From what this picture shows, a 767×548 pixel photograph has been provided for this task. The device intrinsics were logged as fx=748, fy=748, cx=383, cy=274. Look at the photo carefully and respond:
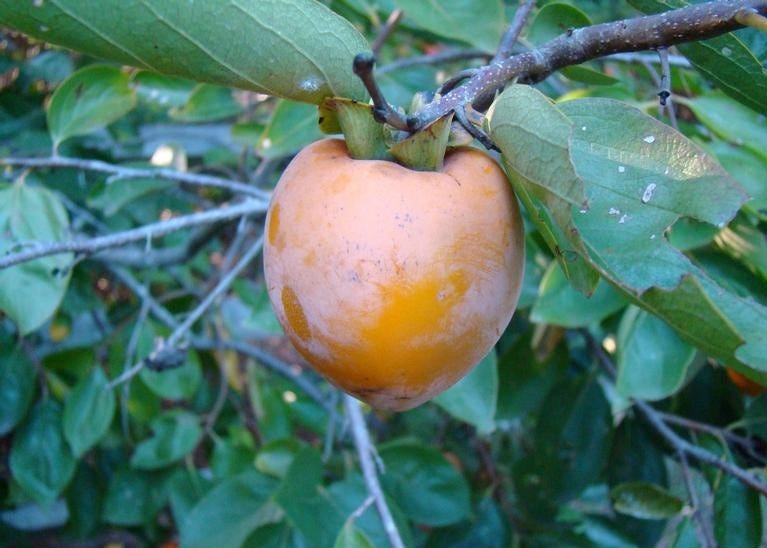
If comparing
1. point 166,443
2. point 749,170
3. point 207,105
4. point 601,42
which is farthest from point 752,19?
point 166,443

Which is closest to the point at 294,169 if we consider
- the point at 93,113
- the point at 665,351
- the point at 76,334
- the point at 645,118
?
the point at 645,118

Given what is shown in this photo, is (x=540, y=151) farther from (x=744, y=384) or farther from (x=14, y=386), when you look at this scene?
(x=14, y=386)

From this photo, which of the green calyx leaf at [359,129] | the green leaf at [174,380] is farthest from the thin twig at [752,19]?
the green leaf at [174,380]

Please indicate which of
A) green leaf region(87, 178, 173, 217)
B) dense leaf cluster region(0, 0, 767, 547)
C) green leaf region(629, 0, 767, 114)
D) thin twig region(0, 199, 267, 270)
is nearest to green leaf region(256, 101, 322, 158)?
dense leaf cluster region(0, 0, 767, 547)

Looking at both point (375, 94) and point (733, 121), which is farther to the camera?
point (733, 121)

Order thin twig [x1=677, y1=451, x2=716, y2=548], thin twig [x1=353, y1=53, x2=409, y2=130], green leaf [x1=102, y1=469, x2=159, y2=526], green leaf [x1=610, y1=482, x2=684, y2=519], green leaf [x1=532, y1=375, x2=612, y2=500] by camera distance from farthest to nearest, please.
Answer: green leaf [x1=102, y1=469, x2=159, y2=526]
green leaf [x1=532, y1=375, x2=612, y2=500]
green leaf [x1=610, y1=482, x2=684, y2=519]
thin twig [x1=677, y1=451, x2=716, y2=548]
thin twig [x1=353, y1=53, x2=409, y2=130]

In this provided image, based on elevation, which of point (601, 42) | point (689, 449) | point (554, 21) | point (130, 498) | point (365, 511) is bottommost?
point (130, 498)

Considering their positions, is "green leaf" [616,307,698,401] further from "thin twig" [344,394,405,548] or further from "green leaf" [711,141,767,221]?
"thin twig" [344,394,405,548]
